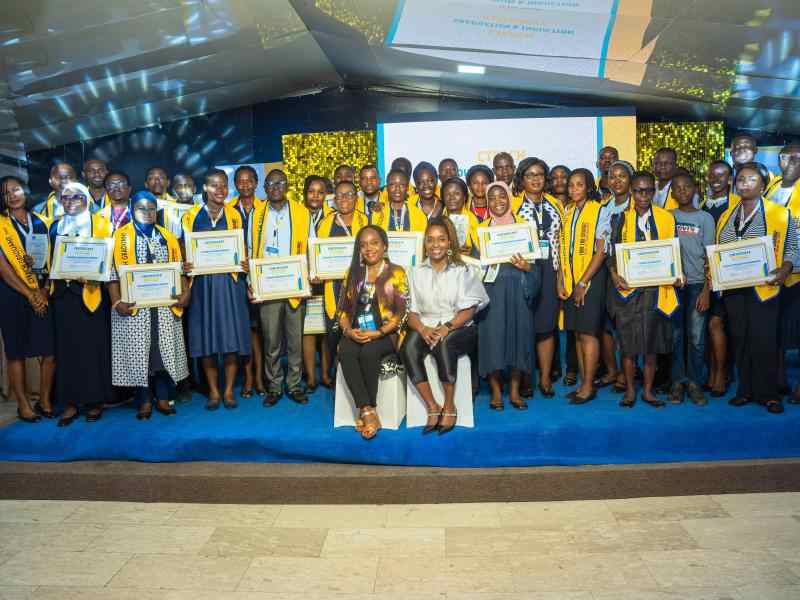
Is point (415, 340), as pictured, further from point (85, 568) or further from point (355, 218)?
point (85, 568)

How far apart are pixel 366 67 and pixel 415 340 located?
306 inches

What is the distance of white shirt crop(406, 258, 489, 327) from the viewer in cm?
434

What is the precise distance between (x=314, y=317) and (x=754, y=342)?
290 centimetres

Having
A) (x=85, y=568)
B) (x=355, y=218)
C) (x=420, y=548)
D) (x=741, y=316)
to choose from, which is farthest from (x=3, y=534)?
(x=741, y=316)

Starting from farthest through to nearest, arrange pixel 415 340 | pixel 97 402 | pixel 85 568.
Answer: pixel 97 402
pixel 415 340
pixel 85 568

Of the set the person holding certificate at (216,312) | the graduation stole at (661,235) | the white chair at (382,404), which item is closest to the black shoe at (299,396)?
the person holding certificate at (216,312)

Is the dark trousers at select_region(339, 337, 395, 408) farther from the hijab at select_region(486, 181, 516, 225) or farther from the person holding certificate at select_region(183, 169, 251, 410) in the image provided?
the hijab at select_region(486, 181, 516, 225)

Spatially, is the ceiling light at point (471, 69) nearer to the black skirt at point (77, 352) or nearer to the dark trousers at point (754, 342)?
the dark trousers at point (754, 342)

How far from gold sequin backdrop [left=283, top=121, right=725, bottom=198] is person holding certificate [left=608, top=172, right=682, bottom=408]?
23.2 feet

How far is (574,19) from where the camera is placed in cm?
681

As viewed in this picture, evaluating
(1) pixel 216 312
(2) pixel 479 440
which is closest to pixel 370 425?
(2) pixel 479 440

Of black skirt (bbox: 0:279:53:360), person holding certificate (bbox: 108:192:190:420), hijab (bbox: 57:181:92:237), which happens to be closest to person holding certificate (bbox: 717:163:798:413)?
person holding certificate (bbox: 108:192:190:420)

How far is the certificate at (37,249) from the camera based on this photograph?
4645mm

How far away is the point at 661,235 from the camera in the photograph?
4.48m
